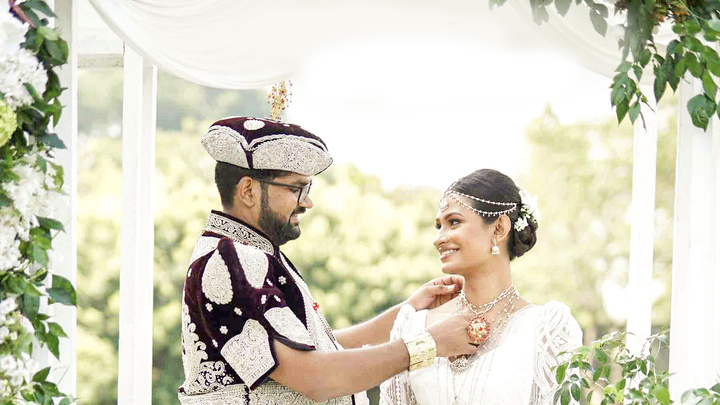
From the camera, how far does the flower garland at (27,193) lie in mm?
2117

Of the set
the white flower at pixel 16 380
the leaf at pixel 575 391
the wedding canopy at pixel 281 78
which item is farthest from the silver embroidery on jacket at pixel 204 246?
the leaf at pixel 575 391

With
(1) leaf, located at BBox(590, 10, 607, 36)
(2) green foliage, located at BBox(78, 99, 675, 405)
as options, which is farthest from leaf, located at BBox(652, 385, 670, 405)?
(2) green foliage, located at BBox(78, 99, 675, 405)

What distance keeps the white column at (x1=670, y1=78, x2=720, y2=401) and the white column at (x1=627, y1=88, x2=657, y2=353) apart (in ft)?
2.14

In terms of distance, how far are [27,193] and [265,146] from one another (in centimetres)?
72

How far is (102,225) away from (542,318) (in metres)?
7.62

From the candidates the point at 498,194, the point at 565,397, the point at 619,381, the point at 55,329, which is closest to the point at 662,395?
the point at 619,381

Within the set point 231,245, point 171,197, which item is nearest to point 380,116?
point 171,197

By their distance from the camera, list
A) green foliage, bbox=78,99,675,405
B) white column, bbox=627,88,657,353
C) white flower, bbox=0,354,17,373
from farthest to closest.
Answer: green foliage, bbox=78,99,675,405 → white column, bbox=627,88,657,353 → white flower, bbox=0,354,17,373

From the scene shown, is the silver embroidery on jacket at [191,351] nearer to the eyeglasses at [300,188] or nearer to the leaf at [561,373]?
the eyeglasses at [300,188]

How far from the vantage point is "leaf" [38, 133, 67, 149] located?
2204 mm

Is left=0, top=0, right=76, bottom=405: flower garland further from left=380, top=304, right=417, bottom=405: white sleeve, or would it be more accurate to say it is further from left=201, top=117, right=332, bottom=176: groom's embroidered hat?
left=380, top=304, right=417, bottom=405: white sleeve

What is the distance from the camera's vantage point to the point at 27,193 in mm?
2131

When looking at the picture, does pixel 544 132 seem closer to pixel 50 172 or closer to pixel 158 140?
pixel 158 140

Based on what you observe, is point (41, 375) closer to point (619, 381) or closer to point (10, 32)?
point (10, 32)
